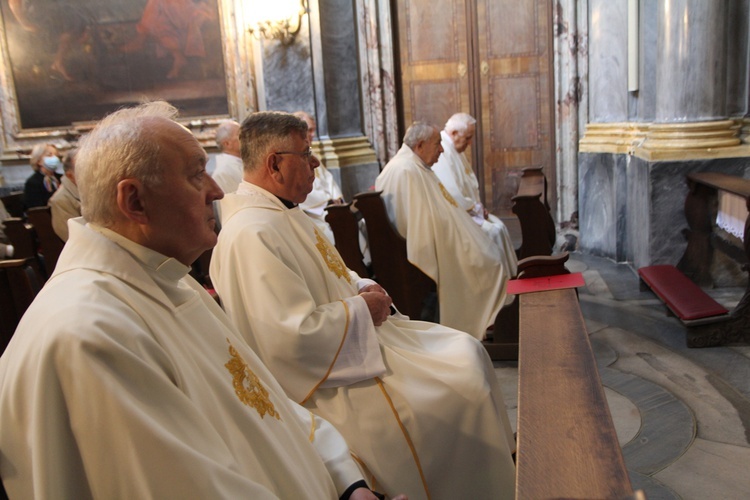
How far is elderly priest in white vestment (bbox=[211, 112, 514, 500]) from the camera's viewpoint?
2.46 m

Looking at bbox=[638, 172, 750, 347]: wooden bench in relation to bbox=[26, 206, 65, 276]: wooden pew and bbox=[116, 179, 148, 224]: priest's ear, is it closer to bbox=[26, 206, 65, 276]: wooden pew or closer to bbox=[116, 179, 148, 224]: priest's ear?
bbox=[116, 179, 148, 224]: priest's ear

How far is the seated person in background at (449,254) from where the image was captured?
5.04 m

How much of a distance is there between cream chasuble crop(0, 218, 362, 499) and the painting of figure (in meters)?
7.64

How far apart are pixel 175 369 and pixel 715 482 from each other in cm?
249

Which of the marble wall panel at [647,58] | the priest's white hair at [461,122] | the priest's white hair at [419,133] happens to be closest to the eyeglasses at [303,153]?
the priest's white hair at [419,133]

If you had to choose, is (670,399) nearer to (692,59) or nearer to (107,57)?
(692,59)

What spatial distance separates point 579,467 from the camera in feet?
5.13

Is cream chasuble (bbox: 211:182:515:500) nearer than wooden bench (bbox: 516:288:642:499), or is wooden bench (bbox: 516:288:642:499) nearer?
wooden bench (bbox: 516:288:642:499)

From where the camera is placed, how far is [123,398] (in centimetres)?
126

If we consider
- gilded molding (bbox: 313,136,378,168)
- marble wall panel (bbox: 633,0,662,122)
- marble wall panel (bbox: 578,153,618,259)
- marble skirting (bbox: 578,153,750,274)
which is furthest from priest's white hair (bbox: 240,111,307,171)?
marble wall panel (bbox: 578,153,618,259)

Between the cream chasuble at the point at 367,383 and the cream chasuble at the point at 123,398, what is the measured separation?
2.58 feet

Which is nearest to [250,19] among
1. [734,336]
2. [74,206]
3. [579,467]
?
[74,206]

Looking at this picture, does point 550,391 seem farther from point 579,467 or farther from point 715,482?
point 715,482

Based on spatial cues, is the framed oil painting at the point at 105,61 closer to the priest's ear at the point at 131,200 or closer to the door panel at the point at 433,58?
the door panel at the point at 433,58
